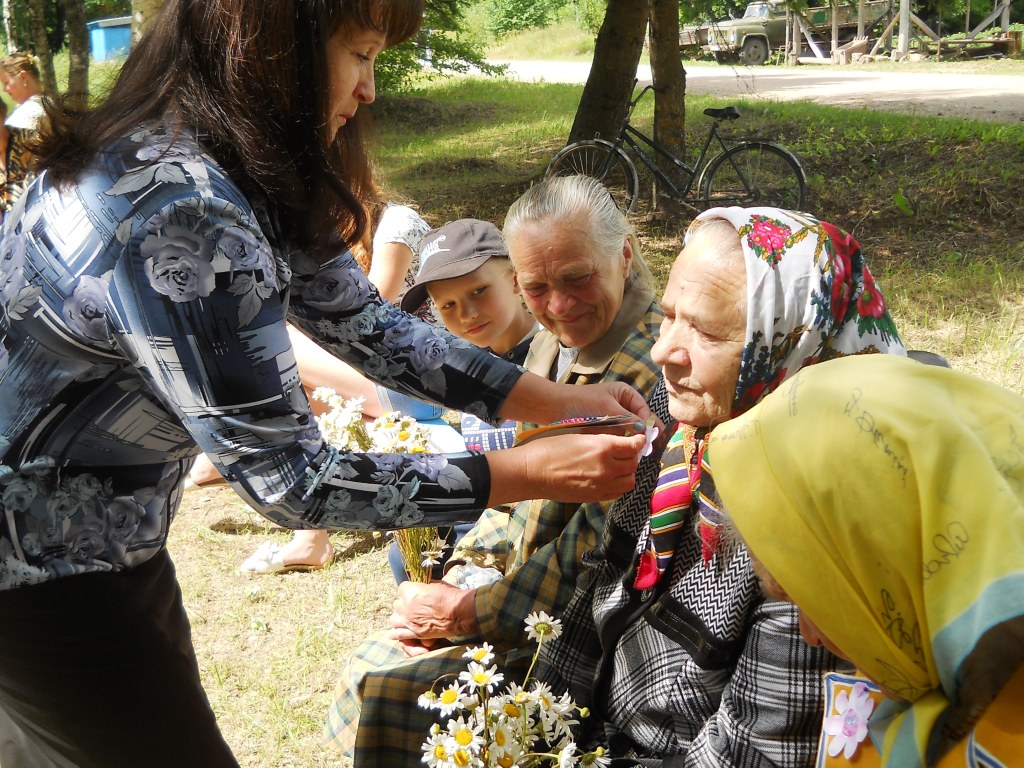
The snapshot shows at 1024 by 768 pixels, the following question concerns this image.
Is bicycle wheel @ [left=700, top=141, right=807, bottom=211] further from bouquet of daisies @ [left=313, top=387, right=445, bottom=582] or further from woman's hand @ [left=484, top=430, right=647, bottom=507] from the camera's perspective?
woman's hand @ [left=484, top=430, right=647, bottom=507]

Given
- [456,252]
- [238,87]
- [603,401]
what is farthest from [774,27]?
[238,87]

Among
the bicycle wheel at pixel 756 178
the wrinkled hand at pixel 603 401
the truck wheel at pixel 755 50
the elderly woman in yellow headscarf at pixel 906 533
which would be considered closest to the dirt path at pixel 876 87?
the bicycle wheel at pixel 756 178

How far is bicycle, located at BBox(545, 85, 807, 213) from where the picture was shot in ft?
29.0

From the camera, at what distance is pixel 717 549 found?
1.93 metres

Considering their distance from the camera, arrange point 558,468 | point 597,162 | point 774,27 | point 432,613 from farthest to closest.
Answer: point 774,27, point 597,162, point 432,613, point 558,468

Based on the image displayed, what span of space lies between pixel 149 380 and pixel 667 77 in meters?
8.40

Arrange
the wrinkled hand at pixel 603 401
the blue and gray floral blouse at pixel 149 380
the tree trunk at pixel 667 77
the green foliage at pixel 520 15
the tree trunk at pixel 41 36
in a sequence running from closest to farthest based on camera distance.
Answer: the blue and gray floral blouse at pixel 149 380 → the wrinkled hand at pixel 603 401 → the tree trunk at pixel 667 77 → the tree trunk at pixel 41 36 → the green foliage at pixel 520 15

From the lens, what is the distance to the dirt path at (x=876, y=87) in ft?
43.0

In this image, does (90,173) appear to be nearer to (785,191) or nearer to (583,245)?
(583,245)

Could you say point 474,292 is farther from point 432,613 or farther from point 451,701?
point 451,701

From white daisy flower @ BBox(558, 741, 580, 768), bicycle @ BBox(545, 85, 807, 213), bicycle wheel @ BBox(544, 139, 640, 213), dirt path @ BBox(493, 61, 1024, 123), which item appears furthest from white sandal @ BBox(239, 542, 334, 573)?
dirt path @ BBox(493, 61, 1024, 123)

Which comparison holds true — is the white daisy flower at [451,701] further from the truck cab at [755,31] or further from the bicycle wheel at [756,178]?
the truck cab at [755,31]

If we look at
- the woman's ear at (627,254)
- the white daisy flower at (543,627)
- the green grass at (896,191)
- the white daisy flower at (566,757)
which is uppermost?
the woman's ear at (627,254)

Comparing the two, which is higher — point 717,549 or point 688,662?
point 717,549
